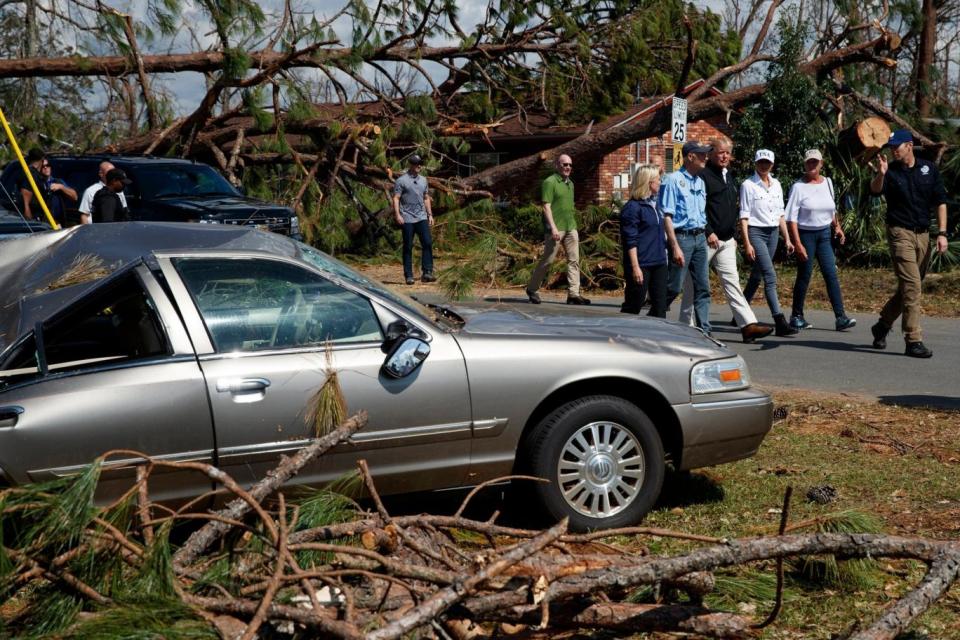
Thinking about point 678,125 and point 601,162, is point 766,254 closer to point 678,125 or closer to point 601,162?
point 678,125

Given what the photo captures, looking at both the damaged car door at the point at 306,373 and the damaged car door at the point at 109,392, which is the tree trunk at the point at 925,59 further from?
the damaged car door at the point at 109,392

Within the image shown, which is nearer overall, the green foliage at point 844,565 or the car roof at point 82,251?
the green foliage at point 844,565

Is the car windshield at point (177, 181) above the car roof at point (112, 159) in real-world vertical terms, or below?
below

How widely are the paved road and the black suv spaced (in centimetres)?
559

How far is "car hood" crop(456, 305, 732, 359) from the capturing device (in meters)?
5.38

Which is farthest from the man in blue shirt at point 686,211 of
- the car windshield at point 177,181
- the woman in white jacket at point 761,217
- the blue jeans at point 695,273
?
the car windshield at point 177,181

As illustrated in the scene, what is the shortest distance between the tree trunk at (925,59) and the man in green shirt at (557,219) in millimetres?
9295

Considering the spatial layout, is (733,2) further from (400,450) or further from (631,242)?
(400,450)

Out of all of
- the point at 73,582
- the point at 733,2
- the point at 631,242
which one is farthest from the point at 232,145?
the point at 733,2

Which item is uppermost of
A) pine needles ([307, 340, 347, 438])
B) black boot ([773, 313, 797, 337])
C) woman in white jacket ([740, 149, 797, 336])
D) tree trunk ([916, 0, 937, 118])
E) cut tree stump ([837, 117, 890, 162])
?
tree trunk ([916, 0, 937, 118])

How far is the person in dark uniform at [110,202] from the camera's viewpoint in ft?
39.9

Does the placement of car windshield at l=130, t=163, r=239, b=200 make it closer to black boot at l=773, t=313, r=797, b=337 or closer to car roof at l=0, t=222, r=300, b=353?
black boot at l=773, t=313, r=797, b=337

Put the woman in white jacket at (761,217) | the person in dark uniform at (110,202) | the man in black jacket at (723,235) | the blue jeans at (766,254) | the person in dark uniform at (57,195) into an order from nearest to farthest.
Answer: the man in black jacket at (723,235), the woman in white jacket at (761,217), the blue jeans at (766,254), the person in dark uniform at (110,202), the person in dark uniform at (57,195)

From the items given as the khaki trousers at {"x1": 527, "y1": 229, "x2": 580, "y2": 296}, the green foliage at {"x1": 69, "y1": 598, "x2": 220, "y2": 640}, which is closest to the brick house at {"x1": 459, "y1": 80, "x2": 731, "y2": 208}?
the khaki trousers at {"x1": 527, "y1": 229, "x2": 580, "y2": 296}
